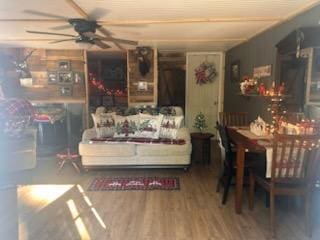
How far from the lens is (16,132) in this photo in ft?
4.21

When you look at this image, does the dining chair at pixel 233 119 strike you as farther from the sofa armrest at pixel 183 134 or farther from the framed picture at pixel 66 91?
the framed picture at pixel 66 91

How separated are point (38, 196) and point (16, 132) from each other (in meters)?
2.73

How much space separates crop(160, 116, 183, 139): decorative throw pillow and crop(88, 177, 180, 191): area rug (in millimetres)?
840

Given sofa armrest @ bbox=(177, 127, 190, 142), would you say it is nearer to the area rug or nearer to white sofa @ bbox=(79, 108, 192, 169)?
white sofa @ bbox=(79, 108, 192, 169)

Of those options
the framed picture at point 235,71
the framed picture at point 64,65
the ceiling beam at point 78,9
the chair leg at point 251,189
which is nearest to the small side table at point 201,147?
the framed picture at point 235,71

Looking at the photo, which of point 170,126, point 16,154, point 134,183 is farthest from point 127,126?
point 16,154

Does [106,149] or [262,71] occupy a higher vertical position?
[262,71]

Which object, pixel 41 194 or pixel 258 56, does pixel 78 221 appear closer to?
pixel 41 194

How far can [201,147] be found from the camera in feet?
17.0

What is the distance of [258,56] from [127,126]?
2.52 meters

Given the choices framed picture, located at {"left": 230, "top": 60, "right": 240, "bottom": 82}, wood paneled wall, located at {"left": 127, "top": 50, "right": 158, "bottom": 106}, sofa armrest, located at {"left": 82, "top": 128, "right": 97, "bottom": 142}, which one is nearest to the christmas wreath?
framed picture, located at {"left": 230, "top": 60, "right": 240, "bottom": 82}

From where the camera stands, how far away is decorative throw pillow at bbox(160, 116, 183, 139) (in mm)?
4953

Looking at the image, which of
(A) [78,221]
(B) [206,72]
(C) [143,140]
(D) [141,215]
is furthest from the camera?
(B) [206,72]

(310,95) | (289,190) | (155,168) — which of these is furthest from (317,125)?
(155,168)
